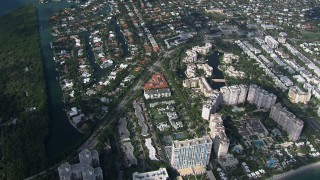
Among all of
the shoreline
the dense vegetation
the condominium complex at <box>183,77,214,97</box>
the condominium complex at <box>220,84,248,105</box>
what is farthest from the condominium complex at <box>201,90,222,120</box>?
the dense vegetation

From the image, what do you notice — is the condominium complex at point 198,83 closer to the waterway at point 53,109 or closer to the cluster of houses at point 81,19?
the waterway at point 53,109

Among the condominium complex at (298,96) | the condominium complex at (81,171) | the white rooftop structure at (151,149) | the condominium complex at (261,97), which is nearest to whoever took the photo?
the condominium complex at (81,171)

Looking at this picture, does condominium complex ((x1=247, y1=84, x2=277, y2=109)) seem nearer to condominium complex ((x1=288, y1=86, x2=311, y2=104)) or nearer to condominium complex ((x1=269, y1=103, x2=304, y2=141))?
condominium complex ((x1=269, y1=103, x2=304, y2=141))

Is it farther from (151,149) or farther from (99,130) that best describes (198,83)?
(99,130)

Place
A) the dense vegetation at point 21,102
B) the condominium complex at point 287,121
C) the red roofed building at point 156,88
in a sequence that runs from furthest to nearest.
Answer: the red roofed building at point 156,88 < the condominium complex at point 287,121 < the dense vegetation at point 21,102

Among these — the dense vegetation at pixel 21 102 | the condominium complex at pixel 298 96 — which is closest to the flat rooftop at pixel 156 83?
the dense vegetation at pixel 21 102

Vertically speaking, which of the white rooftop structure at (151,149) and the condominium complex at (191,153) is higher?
the condominium complex at (191,153)

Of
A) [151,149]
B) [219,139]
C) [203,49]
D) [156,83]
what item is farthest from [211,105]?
[203,49]

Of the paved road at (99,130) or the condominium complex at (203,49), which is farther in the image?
the condominium complex at (203,49)
